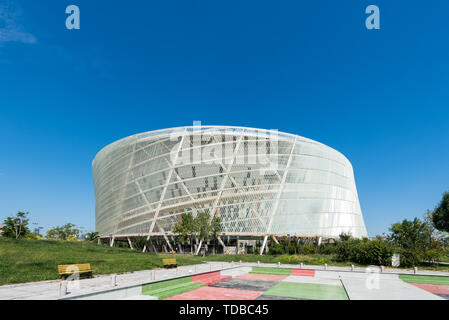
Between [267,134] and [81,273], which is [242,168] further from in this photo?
[81,273]

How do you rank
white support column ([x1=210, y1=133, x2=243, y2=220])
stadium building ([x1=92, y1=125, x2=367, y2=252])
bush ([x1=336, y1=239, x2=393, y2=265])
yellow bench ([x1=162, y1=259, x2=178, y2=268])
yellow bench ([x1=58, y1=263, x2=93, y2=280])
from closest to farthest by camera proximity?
yellow bench ([x1=58, y1=263, x2=93, y2=280]) < yellow bench ([x1=162, y1=259, x2=178, y2=268]) < bush ([x1=336, y1=239, x2=393, y2=265]) < stadium building ([x1=92, y1=125, x2=367, y2=252]) < white support column ([x1=210, y1=133, x2=243, y2=220])

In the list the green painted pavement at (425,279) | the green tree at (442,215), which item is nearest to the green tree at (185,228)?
the green painted pavement at (425,279)

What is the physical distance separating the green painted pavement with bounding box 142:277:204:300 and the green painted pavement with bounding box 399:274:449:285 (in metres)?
14.6

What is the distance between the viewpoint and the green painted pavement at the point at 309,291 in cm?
1323

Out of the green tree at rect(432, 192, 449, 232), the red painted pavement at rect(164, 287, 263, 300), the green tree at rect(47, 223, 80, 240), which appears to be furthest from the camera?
the green tree at rect(47, 223, 80, 240)

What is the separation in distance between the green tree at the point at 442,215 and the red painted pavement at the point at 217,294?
1388 inches

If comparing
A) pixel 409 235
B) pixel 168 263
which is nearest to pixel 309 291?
pixel 168 263

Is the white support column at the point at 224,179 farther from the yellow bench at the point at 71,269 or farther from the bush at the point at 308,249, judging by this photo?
the yellow bench at the point at 71,269

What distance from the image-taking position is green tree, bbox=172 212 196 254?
43.4 m

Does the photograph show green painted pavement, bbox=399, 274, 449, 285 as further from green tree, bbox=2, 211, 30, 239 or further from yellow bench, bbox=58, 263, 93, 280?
green tree, bbox=2, 211, 30, 239

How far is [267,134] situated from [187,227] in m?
21.7

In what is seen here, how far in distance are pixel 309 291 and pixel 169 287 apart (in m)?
7.17

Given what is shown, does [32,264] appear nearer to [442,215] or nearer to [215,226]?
[215,226]

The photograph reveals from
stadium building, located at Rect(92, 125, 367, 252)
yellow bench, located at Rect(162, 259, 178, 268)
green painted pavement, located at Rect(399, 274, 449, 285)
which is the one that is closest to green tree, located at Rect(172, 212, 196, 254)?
stadium building, located at Rect(92, 125, 367, 252)
